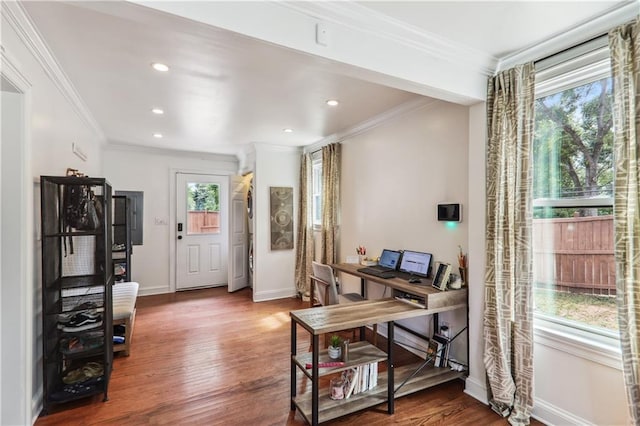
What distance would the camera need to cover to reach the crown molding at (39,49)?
1665 millimetres

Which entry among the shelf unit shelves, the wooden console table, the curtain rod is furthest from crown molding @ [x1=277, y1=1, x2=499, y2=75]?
the shelf unit shelves

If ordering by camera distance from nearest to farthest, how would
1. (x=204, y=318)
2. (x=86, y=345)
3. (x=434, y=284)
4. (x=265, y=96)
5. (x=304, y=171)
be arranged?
(x=86, y=345), (x=434, y=284), (x=265, y=96), (x=204, y=318), (x=304, y=171)

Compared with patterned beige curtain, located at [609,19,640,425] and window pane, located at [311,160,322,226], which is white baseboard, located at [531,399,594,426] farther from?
window pane, located at [311,160,322,226]

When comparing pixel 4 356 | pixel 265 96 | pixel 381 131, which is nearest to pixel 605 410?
pixel 381 131

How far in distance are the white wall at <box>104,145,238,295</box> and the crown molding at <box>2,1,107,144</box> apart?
2.09 metres

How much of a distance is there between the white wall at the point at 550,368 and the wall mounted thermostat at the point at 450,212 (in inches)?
8.4

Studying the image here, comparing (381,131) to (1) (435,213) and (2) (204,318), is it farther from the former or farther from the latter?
(2) (204,318)

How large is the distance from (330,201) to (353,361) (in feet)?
8.16

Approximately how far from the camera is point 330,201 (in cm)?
434

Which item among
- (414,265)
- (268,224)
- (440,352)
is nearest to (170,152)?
(268,224)

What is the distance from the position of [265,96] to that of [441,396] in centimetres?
288

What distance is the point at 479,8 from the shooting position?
67.7 inches

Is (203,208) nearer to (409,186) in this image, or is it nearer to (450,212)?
(409,186)

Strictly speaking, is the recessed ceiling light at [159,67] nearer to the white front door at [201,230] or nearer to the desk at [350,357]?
the desk at [350,357]
